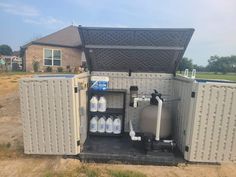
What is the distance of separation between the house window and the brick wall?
0.28 metres

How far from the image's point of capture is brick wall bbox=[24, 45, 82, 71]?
56.8ft

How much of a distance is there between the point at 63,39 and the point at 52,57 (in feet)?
6.69

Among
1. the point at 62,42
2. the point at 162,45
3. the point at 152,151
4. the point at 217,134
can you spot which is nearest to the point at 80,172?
the point at 152,151

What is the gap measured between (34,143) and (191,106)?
92.4 inches

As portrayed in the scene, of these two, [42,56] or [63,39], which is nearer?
[42,56]

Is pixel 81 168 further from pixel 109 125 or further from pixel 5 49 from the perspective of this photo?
pixel 5 49

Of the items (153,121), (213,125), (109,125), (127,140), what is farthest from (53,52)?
(213,125)

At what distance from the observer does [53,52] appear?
17703 millimetres

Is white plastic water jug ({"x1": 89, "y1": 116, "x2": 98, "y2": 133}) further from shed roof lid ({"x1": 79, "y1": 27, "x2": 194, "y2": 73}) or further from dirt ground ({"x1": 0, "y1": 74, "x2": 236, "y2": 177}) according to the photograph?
shed roof lid ({"x1": 79, "y1": 27, "x2": 194, "y2": 73})

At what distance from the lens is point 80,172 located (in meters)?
2.70

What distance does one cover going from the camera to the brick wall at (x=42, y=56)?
17.3 metres

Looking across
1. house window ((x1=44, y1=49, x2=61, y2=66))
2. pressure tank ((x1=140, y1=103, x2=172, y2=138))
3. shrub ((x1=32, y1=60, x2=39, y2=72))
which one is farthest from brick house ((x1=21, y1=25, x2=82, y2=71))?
pressure tank ((x1=140, y1=103, x2=172, y2=138))

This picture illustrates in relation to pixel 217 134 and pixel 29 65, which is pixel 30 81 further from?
pixel 29 65

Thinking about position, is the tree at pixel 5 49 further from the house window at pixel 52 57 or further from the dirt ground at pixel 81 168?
the dirt ground at pixel 81 168
